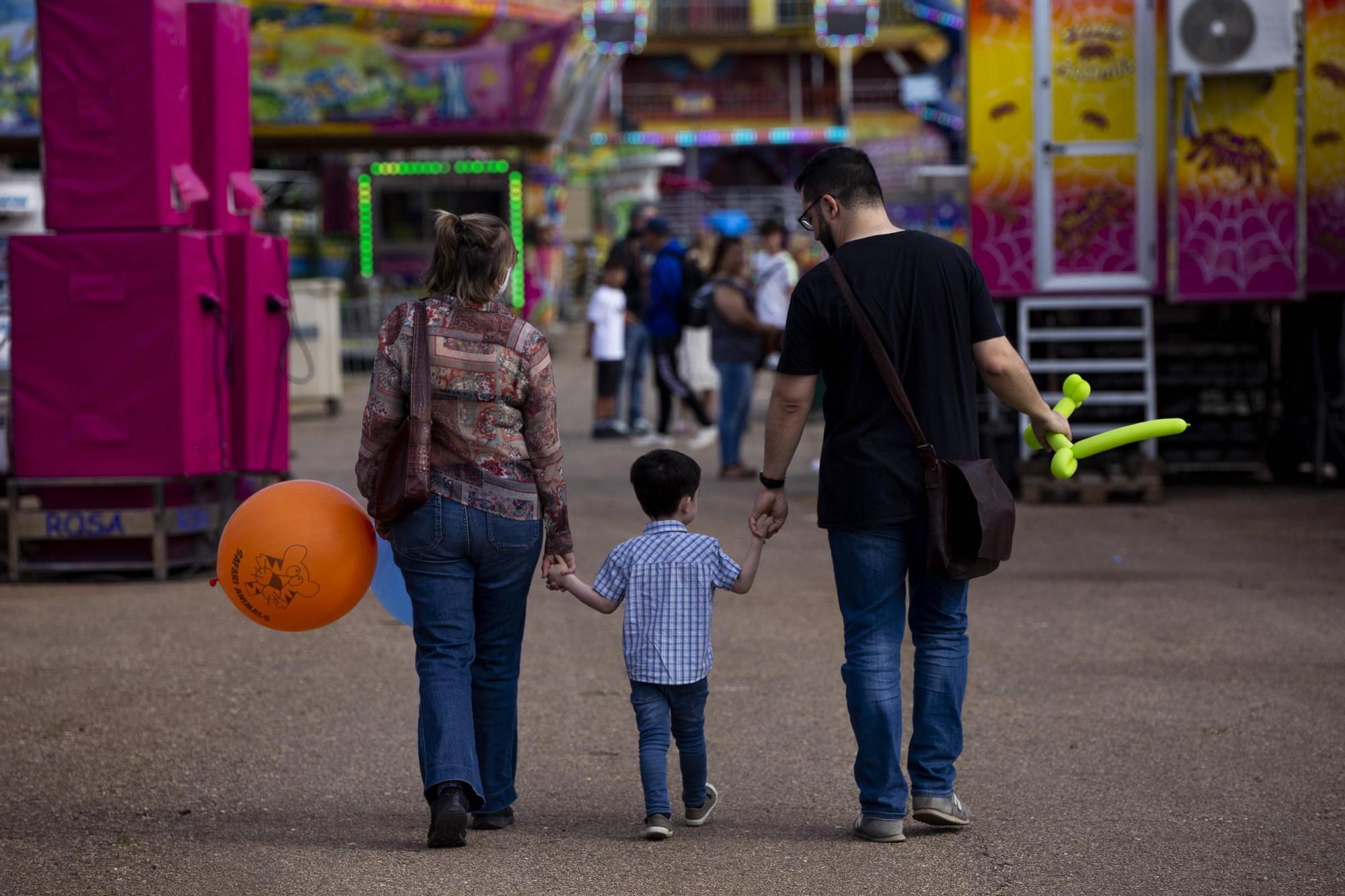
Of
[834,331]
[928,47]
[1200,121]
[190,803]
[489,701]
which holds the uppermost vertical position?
[928,47]

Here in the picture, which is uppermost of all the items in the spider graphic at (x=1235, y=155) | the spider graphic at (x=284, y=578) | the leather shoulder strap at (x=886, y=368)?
the spider graphic at (x=1235, y=155)

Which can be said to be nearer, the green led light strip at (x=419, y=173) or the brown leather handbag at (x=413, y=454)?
the brown leather handbag at (x=413, y=454)

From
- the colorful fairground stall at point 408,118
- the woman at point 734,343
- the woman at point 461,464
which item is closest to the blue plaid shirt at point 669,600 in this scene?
the woman at point 461,464

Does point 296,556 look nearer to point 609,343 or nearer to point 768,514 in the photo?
point 768,514

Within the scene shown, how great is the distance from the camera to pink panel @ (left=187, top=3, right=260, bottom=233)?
901cm

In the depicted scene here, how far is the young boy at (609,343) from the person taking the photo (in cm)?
1528

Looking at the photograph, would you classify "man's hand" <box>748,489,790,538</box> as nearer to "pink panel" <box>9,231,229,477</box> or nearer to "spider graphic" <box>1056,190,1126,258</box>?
"pink panel" <box>9,231,229,477</box>

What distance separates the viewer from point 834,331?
4695mm

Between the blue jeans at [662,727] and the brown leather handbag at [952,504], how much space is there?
75 cm

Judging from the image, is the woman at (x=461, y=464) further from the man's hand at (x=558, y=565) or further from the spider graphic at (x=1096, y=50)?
the spider graphic at (x=1096, y=50)

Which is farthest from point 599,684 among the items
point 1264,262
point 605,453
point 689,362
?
point 689,362

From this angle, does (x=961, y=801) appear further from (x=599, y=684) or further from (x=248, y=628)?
(x=248, y=628)

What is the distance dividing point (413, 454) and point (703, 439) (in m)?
10.6

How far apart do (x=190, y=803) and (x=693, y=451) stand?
31.5ft
